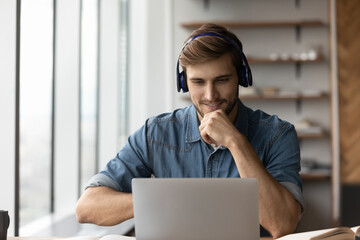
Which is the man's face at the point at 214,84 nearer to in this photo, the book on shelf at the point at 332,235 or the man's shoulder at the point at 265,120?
the man's shoulder at the point at 265,120

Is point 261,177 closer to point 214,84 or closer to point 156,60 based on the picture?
point 214,84

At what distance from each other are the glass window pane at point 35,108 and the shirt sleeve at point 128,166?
1.18m

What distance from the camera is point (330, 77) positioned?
462cm

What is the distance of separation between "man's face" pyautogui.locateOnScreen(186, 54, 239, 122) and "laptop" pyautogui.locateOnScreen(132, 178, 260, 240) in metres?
0.64

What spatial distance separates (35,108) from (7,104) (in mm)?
850

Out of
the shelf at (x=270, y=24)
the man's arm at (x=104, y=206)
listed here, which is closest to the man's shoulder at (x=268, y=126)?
the man's arm at (x=104, y=206)

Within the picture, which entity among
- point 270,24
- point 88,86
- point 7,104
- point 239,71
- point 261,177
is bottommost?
point 261,177

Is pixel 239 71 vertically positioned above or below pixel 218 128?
above

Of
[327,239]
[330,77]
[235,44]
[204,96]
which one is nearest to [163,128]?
[204,96]

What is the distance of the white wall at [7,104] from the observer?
7.36ft

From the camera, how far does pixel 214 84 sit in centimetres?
175

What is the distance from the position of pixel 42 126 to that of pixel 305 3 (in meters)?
2.80

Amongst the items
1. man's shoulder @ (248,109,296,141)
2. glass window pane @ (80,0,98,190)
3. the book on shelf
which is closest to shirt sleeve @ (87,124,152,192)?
man's shoulder @ (248,109,296,141)

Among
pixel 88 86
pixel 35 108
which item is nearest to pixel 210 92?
pixel 35 108
